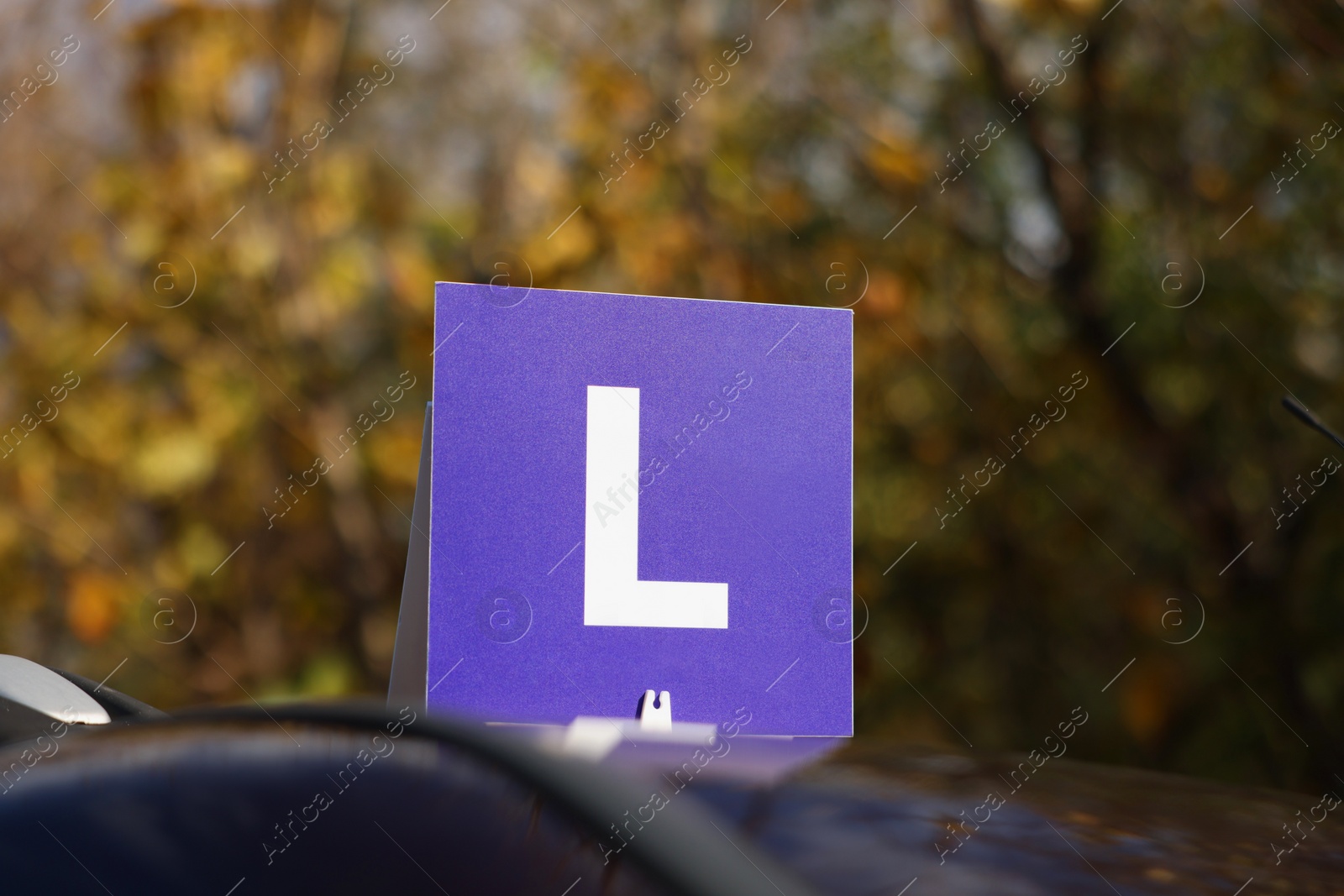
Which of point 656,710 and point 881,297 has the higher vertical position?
point 881,297

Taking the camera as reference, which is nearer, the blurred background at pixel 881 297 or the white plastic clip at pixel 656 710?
the white plastic clip at pixel 656 710

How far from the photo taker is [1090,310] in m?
3.42

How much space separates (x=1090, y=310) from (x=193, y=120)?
278 centimetres

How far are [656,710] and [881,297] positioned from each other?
207 cm

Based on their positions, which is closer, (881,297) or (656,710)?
(656,710)

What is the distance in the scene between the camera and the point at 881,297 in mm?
3477

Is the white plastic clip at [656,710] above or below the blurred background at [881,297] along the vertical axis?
below

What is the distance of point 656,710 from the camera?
1.67 metres

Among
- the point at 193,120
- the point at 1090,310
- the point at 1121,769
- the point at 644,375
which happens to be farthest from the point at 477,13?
the point at 1121,769

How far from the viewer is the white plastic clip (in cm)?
165

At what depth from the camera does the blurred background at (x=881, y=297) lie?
3.32 meters

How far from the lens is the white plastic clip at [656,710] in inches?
64.8

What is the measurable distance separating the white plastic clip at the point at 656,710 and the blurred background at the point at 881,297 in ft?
6.49

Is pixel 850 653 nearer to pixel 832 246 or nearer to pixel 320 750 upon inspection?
pixel 320 750
